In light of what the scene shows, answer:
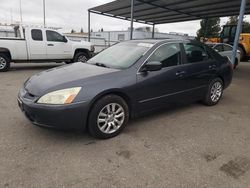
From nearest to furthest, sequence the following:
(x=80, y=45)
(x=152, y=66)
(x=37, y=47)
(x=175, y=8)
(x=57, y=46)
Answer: (x=152, y=66), (x=37, y=47), (x=57, y=46), (x=80, y=45), (x=175, y=8)

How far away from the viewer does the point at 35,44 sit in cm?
1002

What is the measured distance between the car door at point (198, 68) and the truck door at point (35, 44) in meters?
7.63

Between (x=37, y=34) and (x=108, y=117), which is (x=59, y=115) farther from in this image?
(x=37, y=34)

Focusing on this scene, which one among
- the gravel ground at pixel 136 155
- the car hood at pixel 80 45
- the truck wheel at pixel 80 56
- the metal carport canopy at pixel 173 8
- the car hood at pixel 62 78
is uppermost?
the metal carport canopy at pixel 173 8

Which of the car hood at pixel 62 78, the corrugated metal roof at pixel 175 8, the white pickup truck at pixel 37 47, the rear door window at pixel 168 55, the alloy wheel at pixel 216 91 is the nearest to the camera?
the car hood at pixel 62 78

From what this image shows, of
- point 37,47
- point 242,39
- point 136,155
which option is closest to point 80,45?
point 37,47

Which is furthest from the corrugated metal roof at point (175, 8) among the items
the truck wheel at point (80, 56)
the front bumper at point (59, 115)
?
the front bumper at point (59, 115)

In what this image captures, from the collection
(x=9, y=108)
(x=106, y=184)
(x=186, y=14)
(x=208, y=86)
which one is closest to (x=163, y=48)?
(x=208, y=86)

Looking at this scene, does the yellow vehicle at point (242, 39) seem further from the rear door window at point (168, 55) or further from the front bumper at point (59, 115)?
the front bumper at point (59, 115)

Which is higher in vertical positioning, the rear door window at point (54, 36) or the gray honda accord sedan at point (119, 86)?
the rear door window at point (54, 36)

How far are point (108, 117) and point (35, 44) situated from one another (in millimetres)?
8050

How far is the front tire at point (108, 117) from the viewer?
320 centimetres

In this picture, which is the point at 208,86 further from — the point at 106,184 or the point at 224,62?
the point at 106,184

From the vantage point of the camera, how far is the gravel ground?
246 cm
